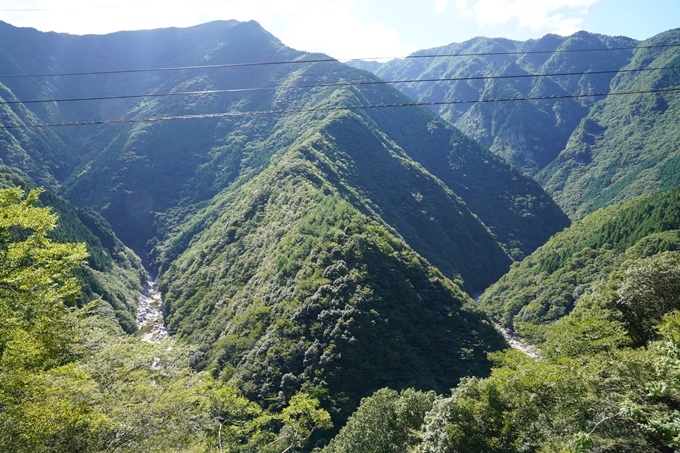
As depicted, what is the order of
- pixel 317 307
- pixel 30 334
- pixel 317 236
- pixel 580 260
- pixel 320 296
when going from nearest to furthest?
pixel 30 334
pixel 317 307
pixel 320 296
pixel 317 236
pixel 580 260

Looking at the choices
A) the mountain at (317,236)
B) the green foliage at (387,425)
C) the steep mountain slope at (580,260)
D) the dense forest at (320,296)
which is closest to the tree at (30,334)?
the dense forest at (320,296)

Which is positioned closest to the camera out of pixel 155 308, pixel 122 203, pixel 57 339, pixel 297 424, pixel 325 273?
pixel 57 339

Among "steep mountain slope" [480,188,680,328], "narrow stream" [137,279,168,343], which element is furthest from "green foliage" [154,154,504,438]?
"steep mountain slope" [480,188,680,328]

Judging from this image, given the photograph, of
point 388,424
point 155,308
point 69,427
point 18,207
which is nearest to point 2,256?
point 18,207

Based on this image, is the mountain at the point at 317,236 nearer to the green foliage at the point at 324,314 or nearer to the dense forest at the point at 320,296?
the green foliage at the point at 324,314

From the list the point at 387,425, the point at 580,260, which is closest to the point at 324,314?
the point at 387,425

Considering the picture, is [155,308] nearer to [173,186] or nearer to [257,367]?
[257,367]

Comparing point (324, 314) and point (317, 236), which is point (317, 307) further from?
point (317, 236)
